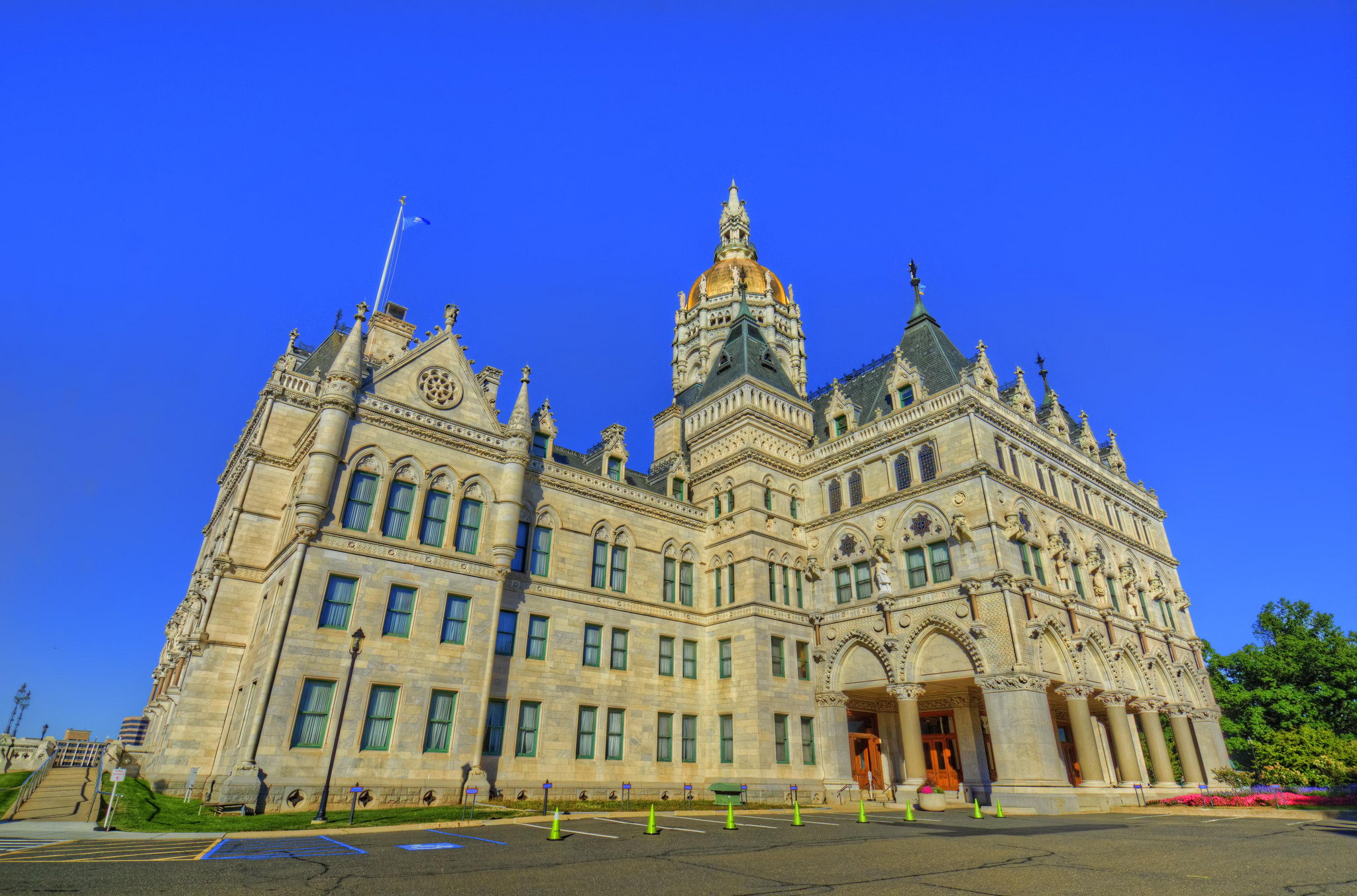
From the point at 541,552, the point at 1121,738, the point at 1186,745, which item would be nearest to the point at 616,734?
the point at 541,552

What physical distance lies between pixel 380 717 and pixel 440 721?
2078 mm

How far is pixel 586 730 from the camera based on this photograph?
2895 cm

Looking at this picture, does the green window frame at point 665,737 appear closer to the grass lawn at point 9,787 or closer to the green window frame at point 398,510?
the green window frame at point 398,510

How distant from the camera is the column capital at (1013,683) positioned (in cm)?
2694

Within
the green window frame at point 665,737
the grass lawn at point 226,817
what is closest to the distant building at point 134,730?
the grass lawn at point 226,817

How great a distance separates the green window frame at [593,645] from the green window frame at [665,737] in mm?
3961

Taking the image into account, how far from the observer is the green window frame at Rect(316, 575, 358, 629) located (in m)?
23.5

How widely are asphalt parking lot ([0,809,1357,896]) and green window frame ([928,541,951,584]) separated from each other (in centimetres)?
1315

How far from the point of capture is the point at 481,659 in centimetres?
2584

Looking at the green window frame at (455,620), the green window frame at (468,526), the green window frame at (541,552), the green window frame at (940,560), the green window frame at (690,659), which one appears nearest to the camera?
the green window frame at (455,620)

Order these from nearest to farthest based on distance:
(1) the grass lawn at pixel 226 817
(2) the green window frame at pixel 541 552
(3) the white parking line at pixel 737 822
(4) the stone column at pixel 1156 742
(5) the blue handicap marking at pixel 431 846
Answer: (5) the blue handicap marking at pixel 431 846 < (1) the grass lawn at pixel 226 817 < (3) the white parking line at pixel 737 822 < (2) the green window frame at pixel 541 552 < (4) the stone column at pixel 1156 742

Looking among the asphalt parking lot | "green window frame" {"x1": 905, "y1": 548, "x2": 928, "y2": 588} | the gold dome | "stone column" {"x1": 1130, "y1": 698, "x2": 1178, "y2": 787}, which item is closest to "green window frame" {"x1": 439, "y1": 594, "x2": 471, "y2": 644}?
the asphalt parking lot

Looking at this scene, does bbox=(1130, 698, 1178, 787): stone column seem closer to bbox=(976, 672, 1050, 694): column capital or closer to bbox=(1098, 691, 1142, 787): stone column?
bbox=(1098, 691, 1142, 787): stone column

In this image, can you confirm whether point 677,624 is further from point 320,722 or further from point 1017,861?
point 1017,861
